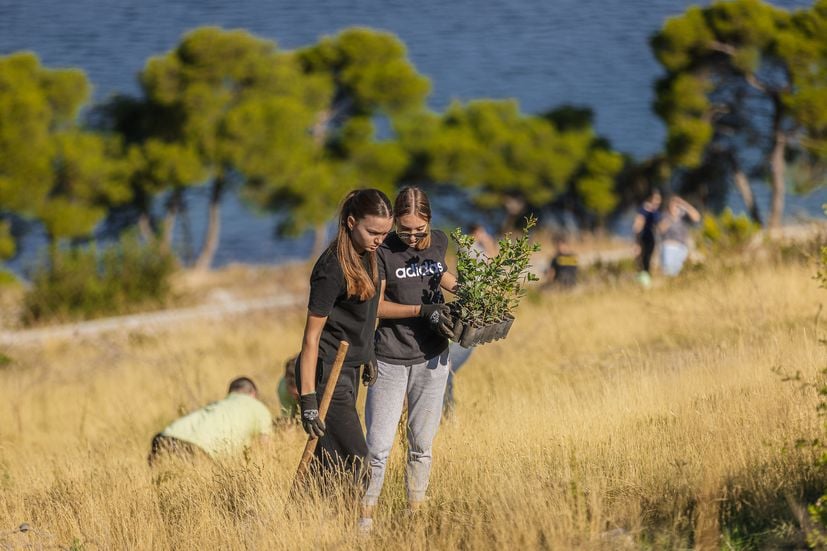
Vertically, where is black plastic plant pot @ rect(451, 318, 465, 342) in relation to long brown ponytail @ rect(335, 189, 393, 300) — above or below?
below

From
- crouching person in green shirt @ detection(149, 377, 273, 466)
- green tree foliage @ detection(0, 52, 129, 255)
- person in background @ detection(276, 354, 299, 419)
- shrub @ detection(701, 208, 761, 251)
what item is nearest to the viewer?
Answer: crouching person in green shirt @ detection(149, 377, 273, 466)

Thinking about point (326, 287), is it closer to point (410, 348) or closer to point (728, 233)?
point (410, 348)

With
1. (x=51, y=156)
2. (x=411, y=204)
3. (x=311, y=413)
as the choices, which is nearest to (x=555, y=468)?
(x=311, y=413)

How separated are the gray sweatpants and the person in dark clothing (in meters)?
0.06

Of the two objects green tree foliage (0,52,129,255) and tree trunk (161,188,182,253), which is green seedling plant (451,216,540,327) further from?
tree trunk (161,188,182,253)

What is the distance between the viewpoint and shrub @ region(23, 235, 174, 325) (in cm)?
1995

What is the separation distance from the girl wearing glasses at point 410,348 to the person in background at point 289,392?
175cm

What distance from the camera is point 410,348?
5.09 m

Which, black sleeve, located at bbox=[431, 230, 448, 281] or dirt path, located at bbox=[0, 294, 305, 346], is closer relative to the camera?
black sleeve, located at bbox=[431, 230, 448, 281]

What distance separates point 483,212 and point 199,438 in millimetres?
35537

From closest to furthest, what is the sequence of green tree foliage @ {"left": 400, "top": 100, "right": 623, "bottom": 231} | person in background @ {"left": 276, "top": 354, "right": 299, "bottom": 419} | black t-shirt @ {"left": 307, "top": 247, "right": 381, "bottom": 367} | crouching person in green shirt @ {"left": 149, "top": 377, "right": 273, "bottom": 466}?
black t-shirt @ {"left": 307, "top": 247, "right": 381, "bottom": 367} < crouching person in green shirt @ {"left": 149, "top": 377, "right": 273, "bottom": 466} < person in background @ {"left": 276, "top": 354, "right": 299, "bottom": 419} < green tree foliage @ {"left": 400, "top": 100, "right": 623, "bottom": 231}

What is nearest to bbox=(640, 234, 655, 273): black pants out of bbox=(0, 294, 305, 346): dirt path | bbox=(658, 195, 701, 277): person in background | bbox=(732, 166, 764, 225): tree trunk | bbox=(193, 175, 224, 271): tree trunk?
bbox=(658, 195, 701, 277): person in background

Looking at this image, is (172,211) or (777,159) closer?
(777,159)

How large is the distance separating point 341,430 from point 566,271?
430 inches
